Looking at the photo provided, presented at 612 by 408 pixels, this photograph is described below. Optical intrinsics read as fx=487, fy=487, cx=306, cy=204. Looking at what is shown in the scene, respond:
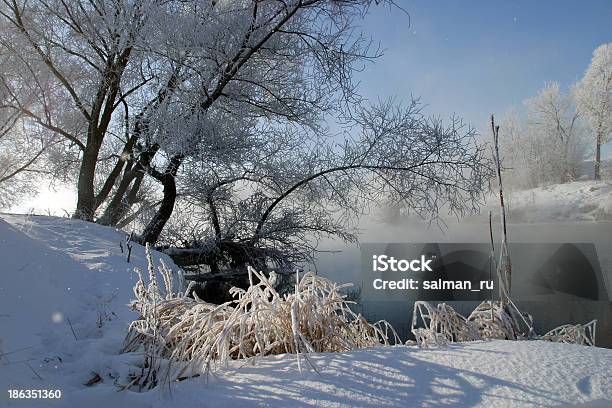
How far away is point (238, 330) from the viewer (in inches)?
73.5

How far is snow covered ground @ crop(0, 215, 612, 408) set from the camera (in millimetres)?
1276

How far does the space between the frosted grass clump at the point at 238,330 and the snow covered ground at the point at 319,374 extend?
86 millimetres

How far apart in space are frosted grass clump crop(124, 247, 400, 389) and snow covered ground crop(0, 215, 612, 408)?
9 cm

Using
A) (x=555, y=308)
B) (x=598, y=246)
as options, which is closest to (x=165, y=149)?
(x=555, y=308)

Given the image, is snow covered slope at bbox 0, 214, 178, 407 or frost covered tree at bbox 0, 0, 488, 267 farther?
frost covered tree at bbox 0, 0, 488, 267

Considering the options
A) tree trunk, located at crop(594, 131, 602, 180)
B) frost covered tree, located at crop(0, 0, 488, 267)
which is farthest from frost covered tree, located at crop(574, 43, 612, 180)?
frost covered tree, located at crop(0, 0, 488, 267)

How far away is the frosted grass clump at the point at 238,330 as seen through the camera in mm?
1653

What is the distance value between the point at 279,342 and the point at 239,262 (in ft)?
19.2

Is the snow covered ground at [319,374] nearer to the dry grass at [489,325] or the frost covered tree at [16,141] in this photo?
the dry grass at [489,325]

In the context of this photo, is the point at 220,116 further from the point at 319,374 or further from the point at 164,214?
the point at 319,374

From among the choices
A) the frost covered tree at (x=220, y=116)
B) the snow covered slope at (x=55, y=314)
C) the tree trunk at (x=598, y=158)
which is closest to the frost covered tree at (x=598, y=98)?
the tree trunk at (x=598, y=158)

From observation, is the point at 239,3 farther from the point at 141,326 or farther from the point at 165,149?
the point at 141,326

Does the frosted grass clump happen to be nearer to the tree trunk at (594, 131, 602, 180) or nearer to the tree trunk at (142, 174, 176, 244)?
the tree trunk at (142, 174, 176, 244)

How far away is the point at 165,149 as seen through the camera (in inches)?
246
